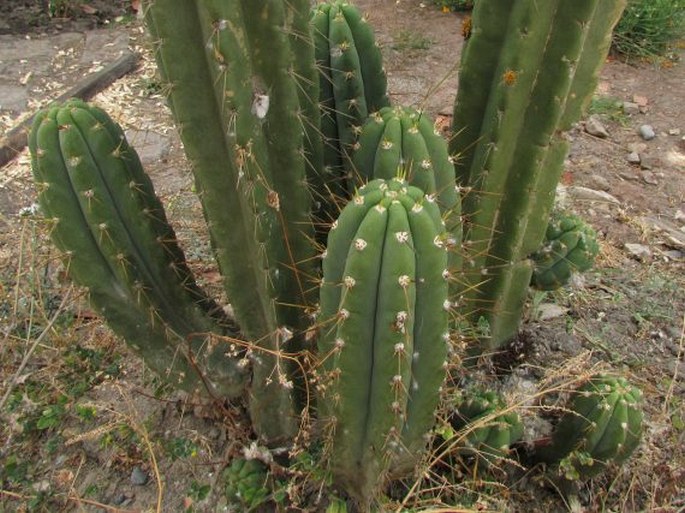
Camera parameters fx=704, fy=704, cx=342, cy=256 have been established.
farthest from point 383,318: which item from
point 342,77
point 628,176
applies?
point 628,176

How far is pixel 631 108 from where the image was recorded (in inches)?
198

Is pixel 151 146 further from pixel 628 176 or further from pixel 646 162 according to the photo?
pixel 646 162

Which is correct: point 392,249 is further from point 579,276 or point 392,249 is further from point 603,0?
point 579,276

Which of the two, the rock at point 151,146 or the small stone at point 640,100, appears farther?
the small stone at point 640,100

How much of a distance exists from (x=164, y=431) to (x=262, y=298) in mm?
879

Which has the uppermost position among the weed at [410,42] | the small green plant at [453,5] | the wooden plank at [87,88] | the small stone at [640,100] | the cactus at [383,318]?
the cactus at [383,318]

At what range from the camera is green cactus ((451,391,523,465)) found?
2.17 metres

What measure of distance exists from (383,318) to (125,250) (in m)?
0.88

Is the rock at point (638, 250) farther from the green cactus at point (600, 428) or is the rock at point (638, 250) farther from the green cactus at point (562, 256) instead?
the green cactus at point (600, 428)

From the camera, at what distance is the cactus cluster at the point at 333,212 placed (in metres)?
1.63

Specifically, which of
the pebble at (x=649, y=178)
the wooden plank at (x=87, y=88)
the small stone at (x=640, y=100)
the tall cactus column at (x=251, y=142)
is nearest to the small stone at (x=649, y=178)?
the pebble at (x=649, y=178)

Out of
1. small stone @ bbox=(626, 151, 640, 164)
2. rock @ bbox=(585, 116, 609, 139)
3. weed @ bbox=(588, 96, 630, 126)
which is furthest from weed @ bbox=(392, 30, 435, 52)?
small stone @ bbox=(626, 151, 640, 164)

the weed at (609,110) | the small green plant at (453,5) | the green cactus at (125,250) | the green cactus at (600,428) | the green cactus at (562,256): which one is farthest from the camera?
the small green plant at (453,5)

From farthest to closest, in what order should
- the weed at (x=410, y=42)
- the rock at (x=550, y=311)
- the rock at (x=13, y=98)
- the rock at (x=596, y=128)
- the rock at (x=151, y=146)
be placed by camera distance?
the weed at (x=410, y=42) < the rock at (x=13, y=98) < the rock at (x=596, y=128) < the rock at (x=151, y=146) < the rock at (x=550, y=311)
